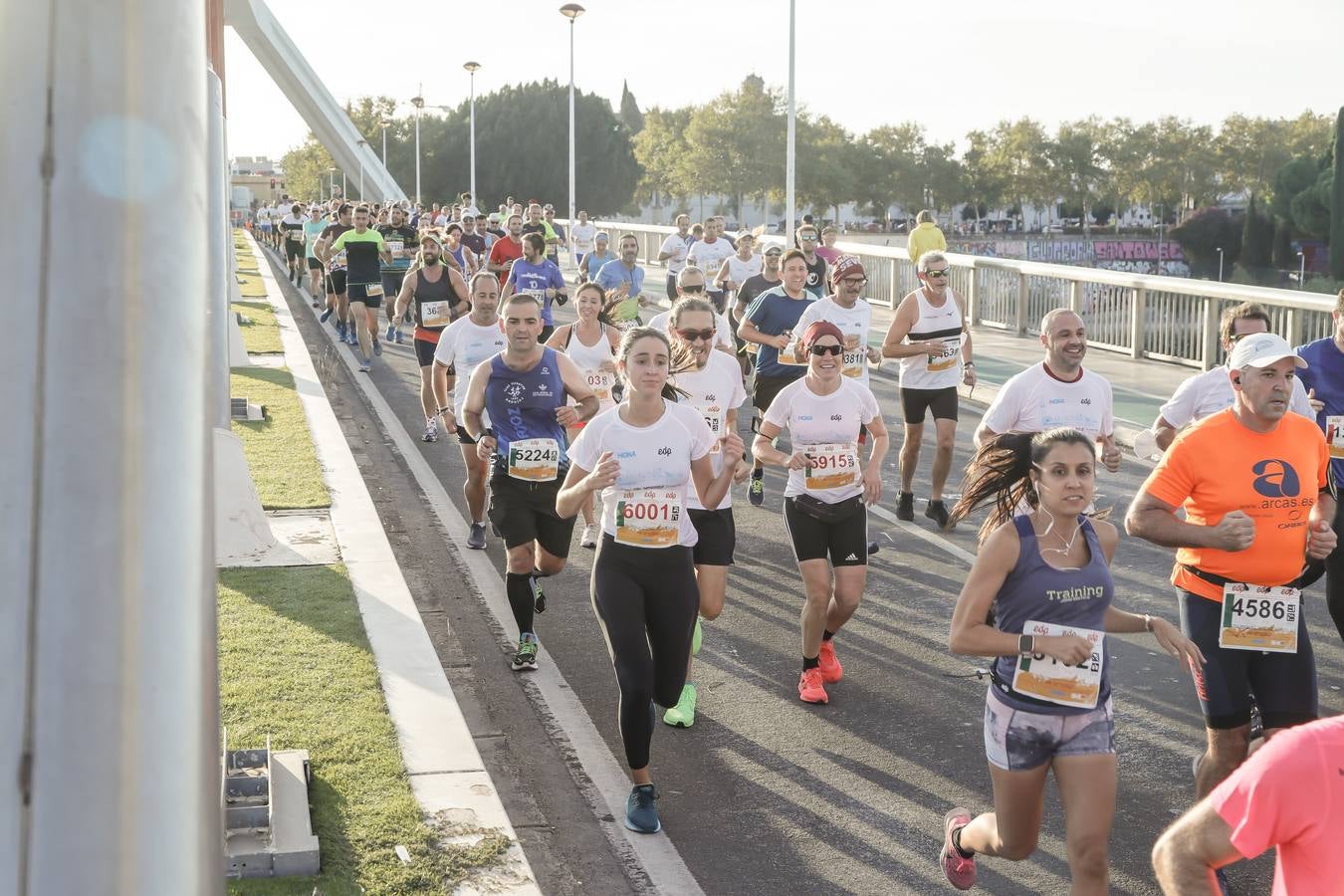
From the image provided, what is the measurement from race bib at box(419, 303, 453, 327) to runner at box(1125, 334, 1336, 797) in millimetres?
10845

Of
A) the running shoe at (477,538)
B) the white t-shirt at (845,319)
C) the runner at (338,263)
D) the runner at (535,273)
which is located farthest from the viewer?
the runner at (338,263)

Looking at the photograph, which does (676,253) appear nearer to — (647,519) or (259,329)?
(259,329)

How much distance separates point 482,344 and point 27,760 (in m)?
8.41

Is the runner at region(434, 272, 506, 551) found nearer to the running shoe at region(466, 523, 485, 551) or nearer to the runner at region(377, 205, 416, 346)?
the running shoe at region(466, 523, 485, 551)

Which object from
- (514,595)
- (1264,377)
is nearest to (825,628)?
(514,595)

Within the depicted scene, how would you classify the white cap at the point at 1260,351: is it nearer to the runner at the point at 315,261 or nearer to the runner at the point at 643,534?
the runner at the point at 643,534

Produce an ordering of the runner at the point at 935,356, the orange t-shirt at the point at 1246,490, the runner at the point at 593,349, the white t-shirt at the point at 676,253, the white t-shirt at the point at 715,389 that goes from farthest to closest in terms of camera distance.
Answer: the white t-shirt at the point at 676,253 < the runner at the point at 935,356 < the runner at the point at 593,349 < the white t-shirt at the point at 715,389 < the orange t-shirt at the point at 1246,490

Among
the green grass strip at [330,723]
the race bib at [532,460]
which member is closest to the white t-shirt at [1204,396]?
the race bib at [532,460]

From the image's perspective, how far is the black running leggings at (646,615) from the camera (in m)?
6.38

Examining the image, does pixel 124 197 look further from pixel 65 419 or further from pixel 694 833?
pixel 694 833

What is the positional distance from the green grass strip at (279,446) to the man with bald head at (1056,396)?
5.88 m

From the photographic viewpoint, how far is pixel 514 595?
8.40 metres

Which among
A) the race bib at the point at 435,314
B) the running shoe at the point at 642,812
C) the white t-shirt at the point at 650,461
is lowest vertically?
the running shoe at the point at 642,812

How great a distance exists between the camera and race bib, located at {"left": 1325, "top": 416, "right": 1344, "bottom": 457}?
7.55m
